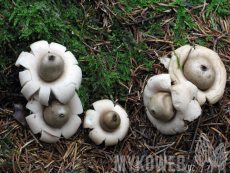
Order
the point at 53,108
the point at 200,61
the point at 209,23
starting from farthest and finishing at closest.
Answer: the point at 209,23, the point at 200,61, the point at 53,108

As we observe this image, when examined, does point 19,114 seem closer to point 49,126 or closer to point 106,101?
point 49,126

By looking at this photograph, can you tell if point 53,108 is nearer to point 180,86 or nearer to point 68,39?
point 68,39

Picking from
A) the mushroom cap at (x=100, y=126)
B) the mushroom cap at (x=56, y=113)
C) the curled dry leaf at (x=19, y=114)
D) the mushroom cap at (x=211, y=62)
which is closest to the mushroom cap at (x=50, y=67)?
the mushroom cap at (x=56, y=113)

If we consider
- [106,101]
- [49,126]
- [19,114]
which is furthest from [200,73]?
[19,114]

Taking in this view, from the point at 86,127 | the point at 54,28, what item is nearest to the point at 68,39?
the point at 54,28

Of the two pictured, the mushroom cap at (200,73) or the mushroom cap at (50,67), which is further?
the mushroom cap at (200,73)

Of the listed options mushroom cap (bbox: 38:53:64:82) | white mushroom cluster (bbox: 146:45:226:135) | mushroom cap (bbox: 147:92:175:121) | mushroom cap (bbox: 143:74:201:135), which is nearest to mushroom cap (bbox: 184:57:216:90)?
white mushroom cluster (bbox: 146:45:226:135)

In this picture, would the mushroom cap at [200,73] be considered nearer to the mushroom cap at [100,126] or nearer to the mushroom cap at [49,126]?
the mushroom cap at [100,126]
